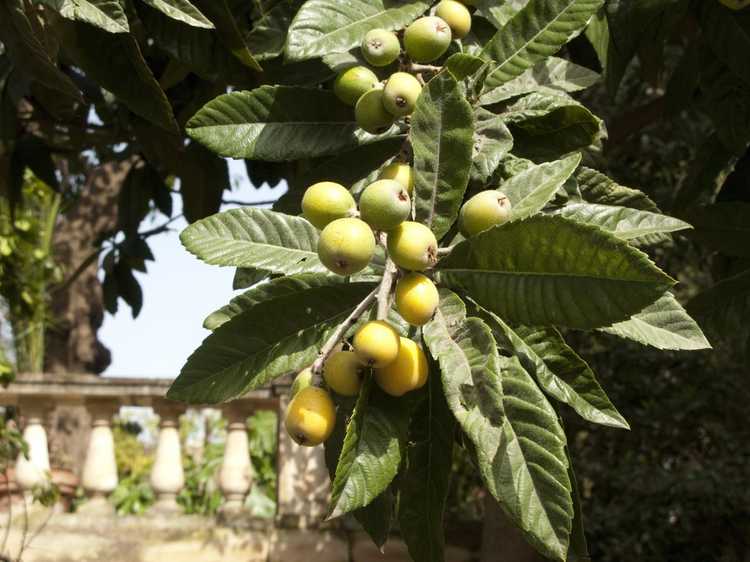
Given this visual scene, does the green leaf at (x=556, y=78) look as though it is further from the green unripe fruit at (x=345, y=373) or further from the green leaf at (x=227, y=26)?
the green unripe fruit at (x=345, y=373)

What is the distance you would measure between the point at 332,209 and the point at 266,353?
185 mm

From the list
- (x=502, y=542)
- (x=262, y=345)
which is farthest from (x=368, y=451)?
(x=502, y=542)

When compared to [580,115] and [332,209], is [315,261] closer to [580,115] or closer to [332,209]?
[332,209]

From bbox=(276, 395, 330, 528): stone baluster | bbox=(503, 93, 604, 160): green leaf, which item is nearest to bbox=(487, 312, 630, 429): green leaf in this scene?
bbox=(503, 93, 604, 160): green leaf

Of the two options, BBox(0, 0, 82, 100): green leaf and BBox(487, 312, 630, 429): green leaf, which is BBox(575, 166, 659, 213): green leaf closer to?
BBox(487, 312, 630, 429): green leaf

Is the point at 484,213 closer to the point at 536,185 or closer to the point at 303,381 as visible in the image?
the point at 536,185

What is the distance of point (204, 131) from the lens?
128 centimetres

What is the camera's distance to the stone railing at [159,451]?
4.26 m

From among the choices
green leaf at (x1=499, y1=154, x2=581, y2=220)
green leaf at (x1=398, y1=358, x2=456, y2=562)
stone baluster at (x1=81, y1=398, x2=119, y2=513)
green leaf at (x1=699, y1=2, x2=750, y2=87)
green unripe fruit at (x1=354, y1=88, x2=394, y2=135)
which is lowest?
stone baluster at (x1=81, y1=398, x2=119, y2=513)

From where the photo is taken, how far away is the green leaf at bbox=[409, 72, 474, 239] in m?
1.03

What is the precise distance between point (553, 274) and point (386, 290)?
0.16 m

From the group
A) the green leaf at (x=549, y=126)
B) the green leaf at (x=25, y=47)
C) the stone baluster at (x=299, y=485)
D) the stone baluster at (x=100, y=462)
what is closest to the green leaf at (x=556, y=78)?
the green leaf at (x=549, y=126)

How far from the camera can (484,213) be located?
39.3 inches

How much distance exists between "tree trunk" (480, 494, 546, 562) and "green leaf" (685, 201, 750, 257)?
1.32 metres
